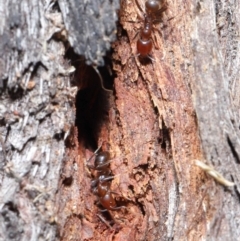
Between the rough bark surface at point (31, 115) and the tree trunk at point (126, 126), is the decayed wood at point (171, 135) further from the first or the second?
the rough bark surface at point (31, 115)

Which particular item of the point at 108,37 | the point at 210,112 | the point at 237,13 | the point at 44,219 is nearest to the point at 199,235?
the point at 210,112

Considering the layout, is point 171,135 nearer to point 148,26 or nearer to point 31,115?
point 148,26

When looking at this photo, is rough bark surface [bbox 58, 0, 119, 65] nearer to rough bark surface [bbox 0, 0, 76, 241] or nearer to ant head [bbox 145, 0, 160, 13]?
rough bark surface [bbox 0, 0, 76, 241]

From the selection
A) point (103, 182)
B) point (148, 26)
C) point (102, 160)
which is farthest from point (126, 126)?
point (148, 26)

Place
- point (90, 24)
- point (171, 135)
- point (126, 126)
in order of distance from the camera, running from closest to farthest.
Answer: point (90, 24), point (171, 135), point (126, 126)

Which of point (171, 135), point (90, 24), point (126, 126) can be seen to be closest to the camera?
point (90, 24)

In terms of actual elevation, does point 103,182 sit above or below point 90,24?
below

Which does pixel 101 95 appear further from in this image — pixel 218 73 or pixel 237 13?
pixel 237 13

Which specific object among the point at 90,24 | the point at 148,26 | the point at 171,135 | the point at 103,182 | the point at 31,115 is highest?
the point at 90,24

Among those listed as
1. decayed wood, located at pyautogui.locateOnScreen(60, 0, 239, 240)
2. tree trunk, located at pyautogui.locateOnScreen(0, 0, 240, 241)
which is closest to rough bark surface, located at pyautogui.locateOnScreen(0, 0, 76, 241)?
tree trunk, located at pyautogui.locateOnScreen(0, 0, 240, 241)
